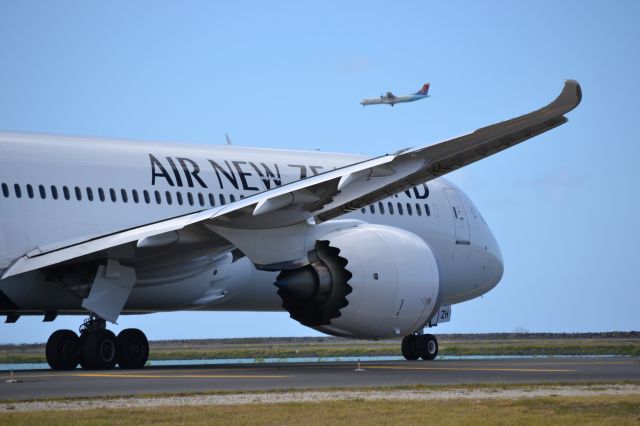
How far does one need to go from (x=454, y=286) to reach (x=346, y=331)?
27.9ft

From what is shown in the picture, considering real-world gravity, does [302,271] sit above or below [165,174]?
below

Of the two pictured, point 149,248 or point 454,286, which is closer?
point 149,248

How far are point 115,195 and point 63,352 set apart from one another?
354 cm

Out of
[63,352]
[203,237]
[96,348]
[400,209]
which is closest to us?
[203,237]

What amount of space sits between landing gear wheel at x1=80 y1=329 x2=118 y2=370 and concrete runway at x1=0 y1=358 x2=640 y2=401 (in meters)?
0.90

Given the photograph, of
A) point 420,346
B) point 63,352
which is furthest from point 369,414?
point 420,346

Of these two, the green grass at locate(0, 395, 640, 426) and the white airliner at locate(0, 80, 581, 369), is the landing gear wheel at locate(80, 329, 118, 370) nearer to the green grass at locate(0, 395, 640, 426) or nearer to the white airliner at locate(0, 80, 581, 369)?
the white airliner at locate(0, 80, 581, 369)

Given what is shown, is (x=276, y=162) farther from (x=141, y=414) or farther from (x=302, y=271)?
(x=141, y=414)

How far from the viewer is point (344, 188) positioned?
63.1ft

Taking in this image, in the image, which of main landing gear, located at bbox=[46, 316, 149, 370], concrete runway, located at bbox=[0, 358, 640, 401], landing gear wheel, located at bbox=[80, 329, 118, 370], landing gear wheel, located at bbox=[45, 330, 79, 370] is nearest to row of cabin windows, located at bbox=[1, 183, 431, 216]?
main landing gear, located at bbox=[46, 316, 149, 370]

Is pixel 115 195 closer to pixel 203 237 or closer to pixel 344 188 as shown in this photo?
pixel 203 237

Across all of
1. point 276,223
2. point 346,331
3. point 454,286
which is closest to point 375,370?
point 346,331

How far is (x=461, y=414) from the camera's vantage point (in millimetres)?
13289

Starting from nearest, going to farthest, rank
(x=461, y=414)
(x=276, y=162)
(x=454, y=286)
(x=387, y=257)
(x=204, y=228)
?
(x=461, y=414) → (x=204, y=228) → (x=387, y=257) → (x=276, y=162) → (x=454, y=286)
